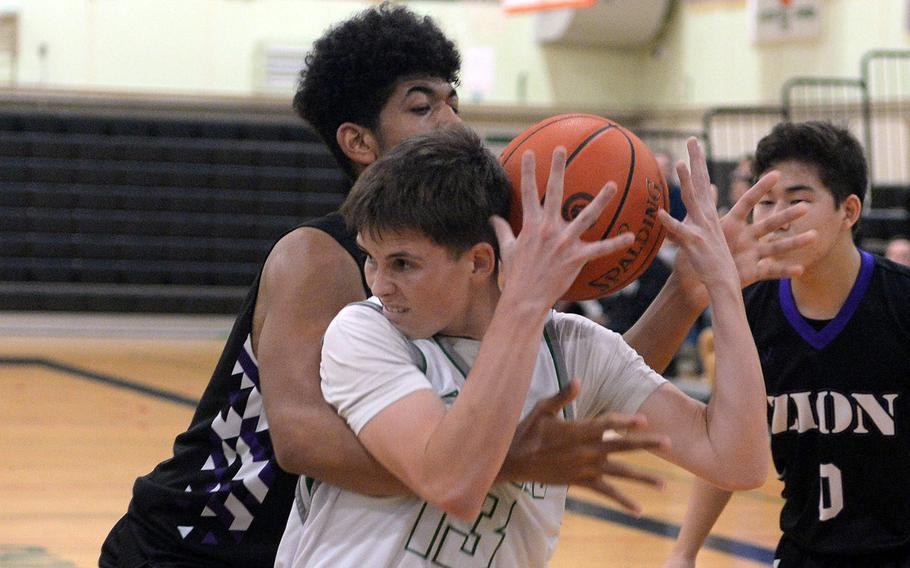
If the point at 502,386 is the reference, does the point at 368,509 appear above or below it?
below

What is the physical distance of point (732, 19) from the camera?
14828 mm

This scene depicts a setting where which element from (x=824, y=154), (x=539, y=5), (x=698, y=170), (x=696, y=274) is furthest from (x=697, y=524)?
(x=539, y=5)

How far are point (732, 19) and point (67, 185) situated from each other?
7790 millimetres

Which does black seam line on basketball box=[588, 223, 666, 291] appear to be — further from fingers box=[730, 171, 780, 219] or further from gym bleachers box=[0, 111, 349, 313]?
gym bleachers box=[0, 111, 349, 313]

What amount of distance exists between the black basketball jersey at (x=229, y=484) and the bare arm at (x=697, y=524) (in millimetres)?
1322

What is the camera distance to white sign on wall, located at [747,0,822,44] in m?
13.5

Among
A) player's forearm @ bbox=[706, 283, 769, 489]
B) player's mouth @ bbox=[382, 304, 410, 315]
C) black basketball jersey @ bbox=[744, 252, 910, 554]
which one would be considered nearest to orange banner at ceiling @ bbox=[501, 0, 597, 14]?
black basketball jersey @ bbox=[744, 252, 910, 554]

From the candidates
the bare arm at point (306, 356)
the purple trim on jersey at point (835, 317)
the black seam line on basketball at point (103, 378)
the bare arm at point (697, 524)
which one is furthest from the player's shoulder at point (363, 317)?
the black seam line on basketball at point (103, 378)

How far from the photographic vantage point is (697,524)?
3303 millimetres

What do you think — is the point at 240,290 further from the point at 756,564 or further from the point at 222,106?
the point at 756,564

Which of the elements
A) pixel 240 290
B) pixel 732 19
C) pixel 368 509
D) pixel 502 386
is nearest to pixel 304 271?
pixel 368 509

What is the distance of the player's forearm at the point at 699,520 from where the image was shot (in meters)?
3.29

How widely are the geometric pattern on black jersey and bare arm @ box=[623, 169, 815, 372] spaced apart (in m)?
0.68

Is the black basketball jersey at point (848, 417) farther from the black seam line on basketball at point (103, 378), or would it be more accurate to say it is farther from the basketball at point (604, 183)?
the black seam line on basketball at point (103, 378)
